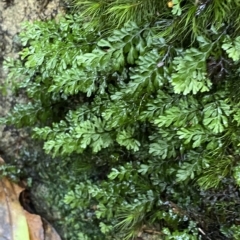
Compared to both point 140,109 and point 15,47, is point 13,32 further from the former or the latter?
point 140,109

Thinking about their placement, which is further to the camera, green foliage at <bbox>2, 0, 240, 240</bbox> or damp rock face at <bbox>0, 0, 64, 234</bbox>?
damp rock face at <bbox>0, 0, 64, 234</bbox>

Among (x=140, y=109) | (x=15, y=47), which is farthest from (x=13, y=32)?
(x=140, y=109)

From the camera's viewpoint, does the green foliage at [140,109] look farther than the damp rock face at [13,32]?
No

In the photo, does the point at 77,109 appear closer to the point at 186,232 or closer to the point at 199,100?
the point at 199,100

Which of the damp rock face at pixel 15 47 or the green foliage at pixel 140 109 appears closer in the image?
the green foliage at pixel 140 109
